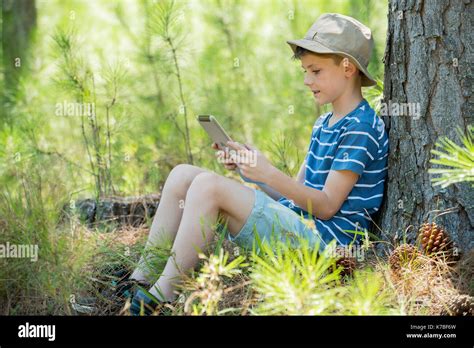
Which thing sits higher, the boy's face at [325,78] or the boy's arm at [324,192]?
the boy's face at [325,78]

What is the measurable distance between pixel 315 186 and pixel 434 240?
460mm

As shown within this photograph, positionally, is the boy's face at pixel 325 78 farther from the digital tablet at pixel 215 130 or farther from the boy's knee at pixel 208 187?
the boy's knee at pixel 208 187

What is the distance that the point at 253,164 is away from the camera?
7.84 ft

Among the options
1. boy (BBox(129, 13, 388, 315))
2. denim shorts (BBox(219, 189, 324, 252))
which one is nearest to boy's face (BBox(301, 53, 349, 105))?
boy (BBox(129, 13, 388, 315))

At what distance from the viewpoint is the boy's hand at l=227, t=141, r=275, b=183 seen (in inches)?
93.8

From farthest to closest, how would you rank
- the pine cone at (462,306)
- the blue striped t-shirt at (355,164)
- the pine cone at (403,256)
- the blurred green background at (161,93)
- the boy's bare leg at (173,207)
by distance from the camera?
1. the blurred green background at (161,93)
2. the boy's bare leg at (173,207)
3. the blue striped t-shirt at (355,164)
4. the pine cone at (403,256)
5. the pine cone at (462,306)

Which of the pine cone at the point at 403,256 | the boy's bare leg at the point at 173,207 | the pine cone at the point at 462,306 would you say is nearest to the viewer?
the pine cone at the point at 462,306

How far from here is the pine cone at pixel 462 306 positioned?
2107 millimetres

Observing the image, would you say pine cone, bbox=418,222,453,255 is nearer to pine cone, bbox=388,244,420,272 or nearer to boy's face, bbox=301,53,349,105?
pine cone, bbox=388,244,420,272

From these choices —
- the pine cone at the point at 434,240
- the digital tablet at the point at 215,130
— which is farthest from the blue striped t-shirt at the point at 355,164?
the digital tablet at the point at 215,130

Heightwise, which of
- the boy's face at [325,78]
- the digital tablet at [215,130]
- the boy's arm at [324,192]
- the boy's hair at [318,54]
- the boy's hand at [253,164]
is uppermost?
the boy's hair at [318,54]

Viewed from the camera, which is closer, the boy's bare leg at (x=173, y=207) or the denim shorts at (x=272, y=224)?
the denim shorts at (x=272, y=224)

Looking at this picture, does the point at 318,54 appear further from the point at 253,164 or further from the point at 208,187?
the point at 208,187
